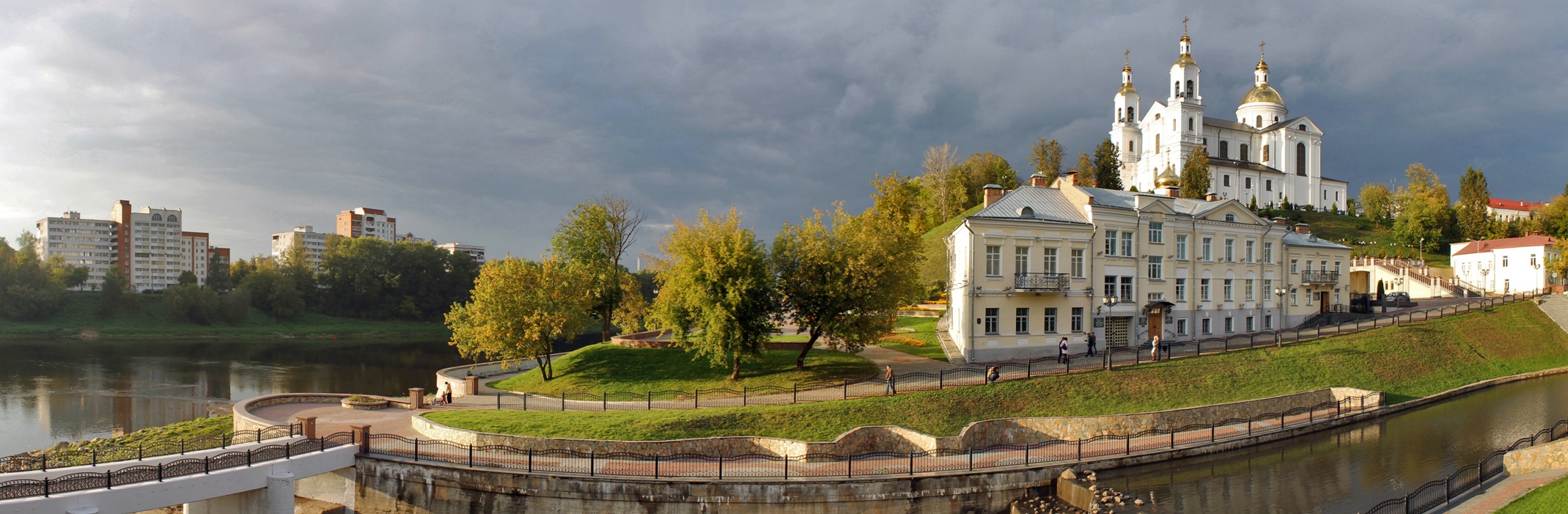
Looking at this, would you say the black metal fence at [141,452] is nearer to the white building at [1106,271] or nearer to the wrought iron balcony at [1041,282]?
the white building at [1106,271]

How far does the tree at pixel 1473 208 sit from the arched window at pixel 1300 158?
1571cm

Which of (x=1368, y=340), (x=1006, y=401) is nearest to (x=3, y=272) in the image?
(x=1006, y=401)

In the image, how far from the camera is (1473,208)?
88.8 m

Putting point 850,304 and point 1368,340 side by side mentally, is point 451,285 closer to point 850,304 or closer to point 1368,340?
point 850,304

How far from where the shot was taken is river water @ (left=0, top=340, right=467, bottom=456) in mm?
37406

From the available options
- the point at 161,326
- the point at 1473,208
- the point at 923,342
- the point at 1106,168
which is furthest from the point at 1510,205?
the point at 161,326

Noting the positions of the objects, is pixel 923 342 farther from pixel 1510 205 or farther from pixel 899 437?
pixel 1510 205

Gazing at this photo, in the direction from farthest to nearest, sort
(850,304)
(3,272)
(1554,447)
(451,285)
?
(451,285), (3,272), (850,304), (1554,447)

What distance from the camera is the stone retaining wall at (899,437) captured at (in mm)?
23672

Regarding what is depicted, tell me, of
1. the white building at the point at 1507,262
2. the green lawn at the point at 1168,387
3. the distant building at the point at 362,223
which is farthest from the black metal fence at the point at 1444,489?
the distant building at the point at 362,223

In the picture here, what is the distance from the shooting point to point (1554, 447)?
21.4 meters

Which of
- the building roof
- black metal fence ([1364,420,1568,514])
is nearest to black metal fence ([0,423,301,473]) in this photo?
black metal fence ([1364,420,1568,514])

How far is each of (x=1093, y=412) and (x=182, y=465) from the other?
27834mm

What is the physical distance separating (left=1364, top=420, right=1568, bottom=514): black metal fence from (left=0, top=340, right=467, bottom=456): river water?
43.7m
